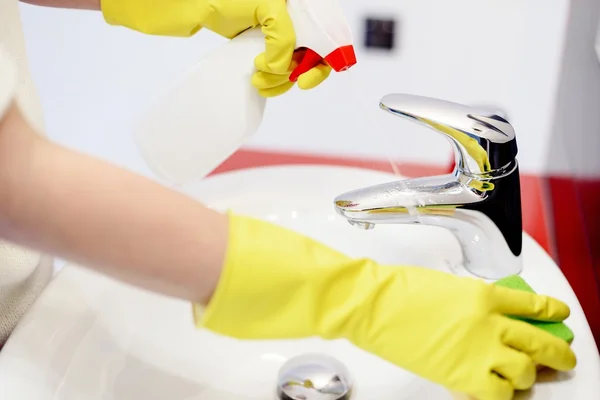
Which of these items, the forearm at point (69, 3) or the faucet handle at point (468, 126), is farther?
the forearm at point (69, 3)

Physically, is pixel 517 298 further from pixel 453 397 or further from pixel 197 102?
pixel 197 102

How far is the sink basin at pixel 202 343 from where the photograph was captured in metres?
0.53

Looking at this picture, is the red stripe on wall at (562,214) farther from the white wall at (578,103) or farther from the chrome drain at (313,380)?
the chrome drain at (313,380)

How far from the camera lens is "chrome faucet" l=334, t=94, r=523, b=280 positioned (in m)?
0.55

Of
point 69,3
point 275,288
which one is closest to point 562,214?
point 275,288

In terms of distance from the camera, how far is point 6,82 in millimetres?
378

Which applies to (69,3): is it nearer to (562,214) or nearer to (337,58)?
(337,58)

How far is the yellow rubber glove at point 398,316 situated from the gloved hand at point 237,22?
23cm

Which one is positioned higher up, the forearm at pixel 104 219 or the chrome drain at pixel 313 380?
the forearm at pixel 104 219

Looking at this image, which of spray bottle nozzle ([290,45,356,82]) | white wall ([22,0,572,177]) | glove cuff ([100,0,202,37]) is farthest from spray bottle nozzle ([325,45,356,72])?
white wall ([22,0,572,177])

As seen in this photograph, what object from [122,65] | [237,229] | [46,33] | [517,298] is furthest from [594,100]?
[46,33]

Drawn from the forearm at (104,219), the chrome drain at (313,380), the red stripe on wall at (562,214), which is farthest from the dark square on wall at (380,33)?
the forearm at (104,219)

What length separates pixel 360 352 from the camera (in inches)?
26.1

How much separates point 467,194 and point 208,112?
0.83ft
